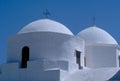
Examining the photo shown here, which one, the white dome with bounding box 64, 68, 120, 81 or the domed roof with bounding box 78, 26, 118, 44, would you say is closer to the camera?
the white dome with bounding box 64, 68, 120, 81

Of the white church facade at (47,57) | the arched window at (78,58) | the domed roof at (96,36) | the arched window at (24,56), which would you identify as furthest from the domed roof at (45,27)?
the domed roof at (96,36)

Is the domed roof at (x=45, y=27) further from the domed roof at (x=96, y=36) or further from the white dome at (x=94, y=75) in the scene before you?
the white dome at (x=94, y=75)

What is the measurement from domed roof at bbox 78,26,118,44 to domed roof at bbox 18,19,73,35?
10.4 ft

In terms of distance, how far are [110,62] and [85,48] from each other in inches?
94.9

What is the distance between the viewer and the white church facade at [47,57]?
790 inches

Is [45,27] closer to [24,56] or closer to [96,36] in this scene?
[24,56]

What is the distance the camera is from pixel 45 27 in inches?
885

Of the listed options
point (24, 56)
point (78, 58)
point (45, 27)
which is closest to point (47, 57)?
point (24, 56)

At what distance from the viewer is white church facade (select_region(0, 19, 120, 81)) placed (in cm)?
2006

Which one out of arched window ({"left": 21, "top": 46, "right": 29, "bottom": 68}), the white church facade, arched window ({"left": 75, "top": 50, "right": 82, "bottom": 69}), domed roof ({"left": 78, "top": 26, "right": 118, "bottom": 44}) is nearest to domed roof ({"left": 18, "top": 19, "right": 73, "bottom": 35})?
the white church facade

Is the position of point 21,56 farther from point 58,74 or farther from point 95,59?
point 95,59

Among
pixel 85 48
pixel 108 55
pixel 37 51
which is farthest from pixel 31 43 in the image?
pixel 108 55

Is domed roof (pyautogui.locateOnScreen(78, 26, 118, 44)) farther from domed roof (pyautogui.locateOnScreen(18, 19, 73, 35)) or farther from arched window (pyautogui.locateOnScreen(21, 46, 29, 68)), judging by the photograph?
arched window (pyautogui.locateOnScreen(21, 46, 29, 68))

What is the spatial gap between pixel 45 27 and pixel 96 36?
5.51 m
